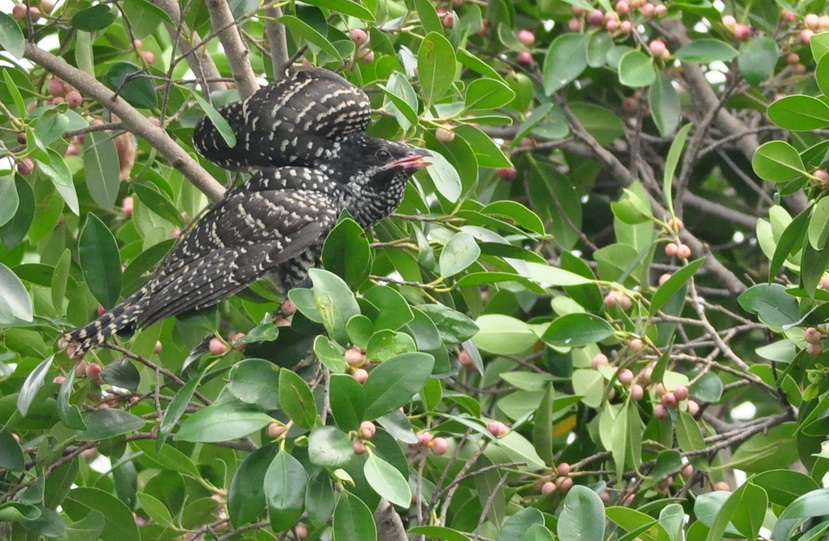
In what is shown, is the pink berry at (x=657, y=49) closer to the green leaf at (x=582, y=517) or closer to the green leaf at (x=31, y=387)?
the green leaf at (x=582, y=517)

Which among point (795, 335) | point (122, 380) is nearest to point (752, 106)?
point (795, 335)

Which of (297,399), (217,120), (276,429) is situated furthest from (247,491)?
(217,120)

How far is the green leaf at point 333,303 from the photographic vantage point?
2031 mm

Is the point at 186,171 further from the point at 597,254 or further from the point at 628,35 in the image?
the point at 628,35

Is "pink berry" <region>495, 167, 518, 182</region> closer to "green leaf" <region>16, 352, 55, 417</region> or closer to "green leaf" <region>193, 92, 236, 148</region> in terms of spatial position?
"green leaf" <region>193, 92, 236, 148</region>

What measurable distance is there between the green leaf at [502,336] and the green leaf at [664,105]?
33.4 inches

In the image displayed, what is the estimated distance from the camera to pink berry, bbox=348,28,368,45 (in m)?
2.71

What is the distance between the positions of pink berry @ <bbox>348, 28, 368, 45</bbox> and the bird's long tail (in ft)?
2.53

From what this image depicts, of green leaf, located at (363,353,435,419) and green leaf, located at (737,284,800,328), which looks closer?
green leaf, located at (363,353,435,419)

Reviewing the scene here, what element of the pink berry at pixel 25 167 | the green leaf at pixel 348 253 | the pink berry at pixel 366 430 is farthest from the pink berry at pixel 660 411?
the pink berry at pixel 25 167

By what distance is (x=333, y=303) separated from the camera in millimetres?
2039

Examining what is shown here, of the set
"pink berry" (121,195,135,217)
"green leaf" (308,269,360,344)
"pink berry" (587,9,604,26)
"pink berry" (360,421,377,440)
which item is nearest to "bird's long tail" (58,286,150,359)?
"green leaf" (308,269,360,344)

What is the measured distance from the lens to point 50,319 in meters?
2.45

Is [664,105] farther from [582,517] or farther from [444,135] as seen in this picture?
[582,517]
